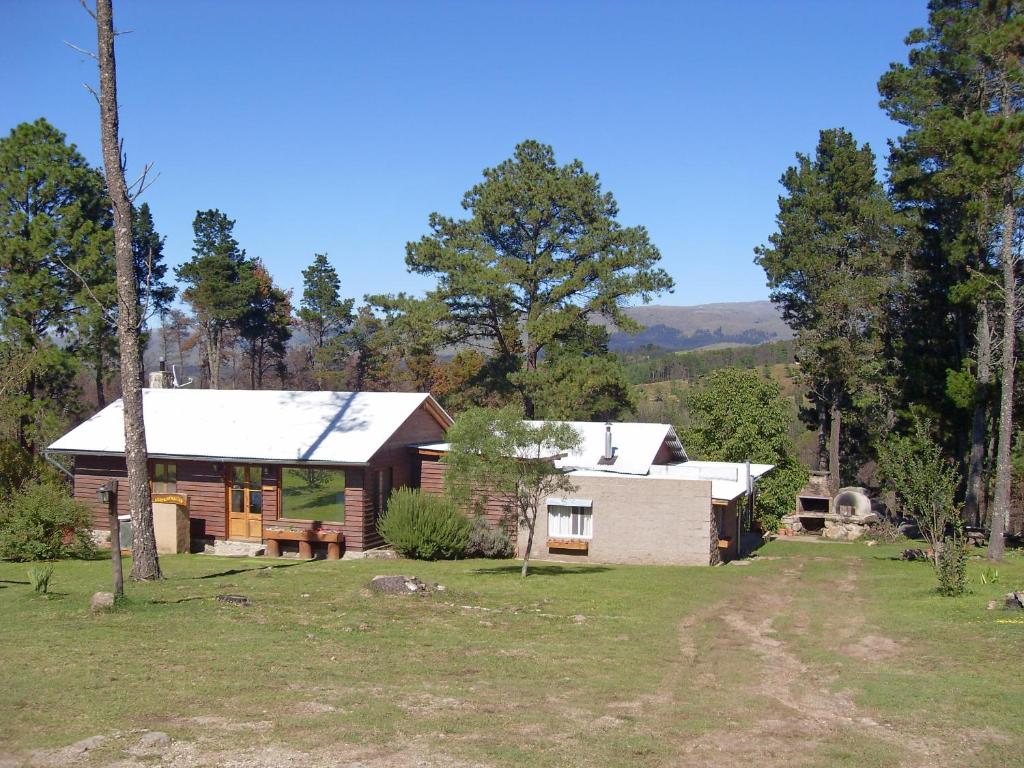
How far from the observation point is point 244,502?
26.5 m

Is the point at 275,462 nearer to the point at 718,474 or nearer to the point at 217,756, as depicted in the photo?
the point at 718,474

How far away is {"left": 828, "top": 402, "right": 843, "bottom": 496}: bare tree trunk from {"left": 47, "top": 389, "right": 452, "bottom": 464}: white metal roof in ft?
66.9

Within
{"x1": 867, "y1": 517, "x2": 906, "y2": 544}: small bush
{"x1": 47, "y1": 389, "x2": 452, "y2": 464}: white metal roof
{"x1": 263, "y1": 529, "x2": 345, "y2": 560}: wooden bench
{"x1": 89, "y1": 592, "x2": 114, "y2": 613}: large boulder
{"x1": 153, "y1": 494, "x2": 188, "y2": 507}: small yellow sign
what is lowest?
{"x1": 867, "y1": 517, "x2": 906, "y2": 544}: small bush

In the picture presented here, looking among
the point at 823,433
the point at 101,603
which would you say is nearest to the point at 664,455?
the point at 823,433

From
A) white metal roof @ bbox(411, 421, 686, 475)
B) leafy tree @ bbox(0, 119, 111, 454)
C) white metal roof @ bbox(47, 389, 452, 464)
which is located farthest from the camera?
leafy tree @ bbox(0, 119, 111, 454)

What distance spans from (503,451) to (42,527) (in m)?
11.8

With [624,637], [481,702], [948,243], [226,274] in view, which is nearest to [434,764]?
[481,702]

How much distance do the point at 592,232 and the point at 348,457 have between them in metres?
20.8

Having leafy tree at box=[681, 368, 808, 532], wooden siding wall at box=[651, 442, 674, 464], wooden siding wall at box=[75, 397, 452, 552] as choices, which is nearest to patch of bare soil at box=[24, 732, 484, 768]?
wooden siding wall at box=[75, 397, 452, 552]

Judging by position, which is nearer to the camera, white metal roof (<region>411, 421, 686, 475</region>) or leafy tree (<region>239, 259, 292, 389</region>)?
white metal roof (<region>411, 421, 686, 475</region>)

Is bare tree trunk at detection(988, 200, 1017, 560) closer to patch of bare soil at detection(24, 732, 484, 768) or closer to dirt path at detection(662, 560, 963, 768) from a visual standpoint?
dirt path at detection(662, 560, 963, 768)

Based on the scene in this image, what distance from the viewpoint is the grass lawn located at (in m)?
8.43

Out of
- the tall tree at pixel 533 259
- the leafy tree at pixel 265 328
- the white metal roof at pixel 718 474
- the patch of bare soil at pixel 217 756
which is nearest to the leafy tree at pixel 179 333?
the leafy tree at pixel 265 328

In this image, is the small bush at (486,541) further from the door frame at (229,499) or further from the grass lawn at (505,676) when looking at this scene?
the door frame at (229,499)
